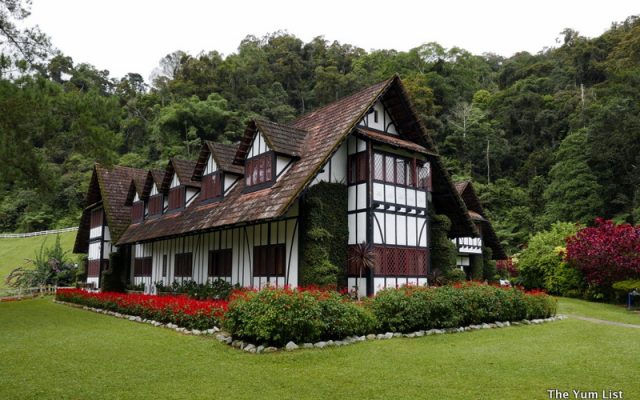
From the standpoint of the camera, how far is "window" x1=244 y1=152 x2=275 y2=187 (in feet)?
62.0

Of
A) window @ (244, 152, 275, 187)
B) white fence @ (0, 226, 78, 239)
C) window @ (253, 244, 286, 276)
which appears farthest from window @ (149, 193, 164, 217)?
white fence @ (0, 226, 78, 239)

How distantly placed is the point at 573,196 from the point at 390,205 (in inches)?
1213

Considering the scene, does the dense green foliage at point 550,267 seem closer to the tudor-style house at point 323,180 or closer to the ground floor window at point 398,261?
the tudor-style house at point 323,180

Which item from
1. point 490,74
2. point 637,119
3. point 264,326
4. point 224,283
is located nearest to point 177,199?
point 224,283

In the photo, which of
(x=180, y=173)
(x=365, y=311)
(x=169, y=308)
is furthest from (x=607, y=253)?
(x=180, y=173)

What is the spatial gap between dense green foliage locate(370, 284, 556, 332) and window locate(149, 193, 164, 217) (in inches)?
672

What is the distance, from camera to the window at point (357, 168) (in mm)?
18438

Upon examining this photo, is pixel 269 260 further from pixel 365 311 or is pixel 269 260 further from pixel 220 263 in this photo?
pixel 365 311

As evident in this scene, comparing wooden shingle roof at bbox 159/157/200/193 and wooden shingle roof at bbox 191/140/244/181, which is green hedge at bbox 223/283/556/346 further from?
wooden shingle roof at bbox 159/157/200/193

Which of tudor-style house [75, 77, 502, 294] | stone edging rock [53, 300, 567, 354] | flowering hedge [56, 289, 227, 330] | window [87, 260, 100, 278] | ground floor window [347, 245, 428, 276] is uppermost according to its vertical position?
tudor-style house [75, 77, 502, 294]

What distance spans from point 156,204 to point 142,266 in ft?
14.0

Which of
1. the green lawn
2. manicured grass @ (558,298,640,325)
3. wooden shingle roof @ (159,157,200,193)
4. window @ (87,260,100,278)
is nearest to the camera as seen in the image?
manicured grass @ (558,298,640,325)

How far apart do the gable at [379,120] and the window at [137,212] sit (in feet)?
53.0

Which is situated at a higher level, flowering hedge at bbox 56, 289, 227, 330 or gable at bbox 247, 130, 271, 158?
gable at bbox 247, 130, 271, 158
